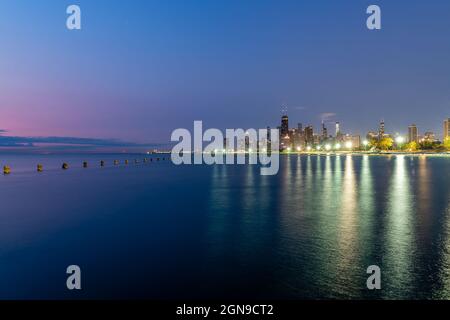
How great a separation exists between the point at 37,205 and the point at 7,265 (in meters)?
18.8

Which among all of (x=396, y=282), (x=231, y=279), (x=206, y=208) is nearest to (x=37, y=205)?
(x=206, y=208)

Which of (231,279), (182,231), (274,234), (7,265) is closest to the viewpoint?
(231,279)

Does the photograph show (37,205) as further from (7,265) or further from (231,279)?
(231,279)

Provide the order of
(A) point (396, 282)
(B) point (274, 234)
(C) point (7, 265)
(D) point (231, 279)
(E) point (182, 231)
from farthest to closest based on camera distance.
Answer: (E) point (182, 231)
(B) point (274, 234)
(C) point (7, 265)
(D) point (231, 279)
(A) point (396, 282)
